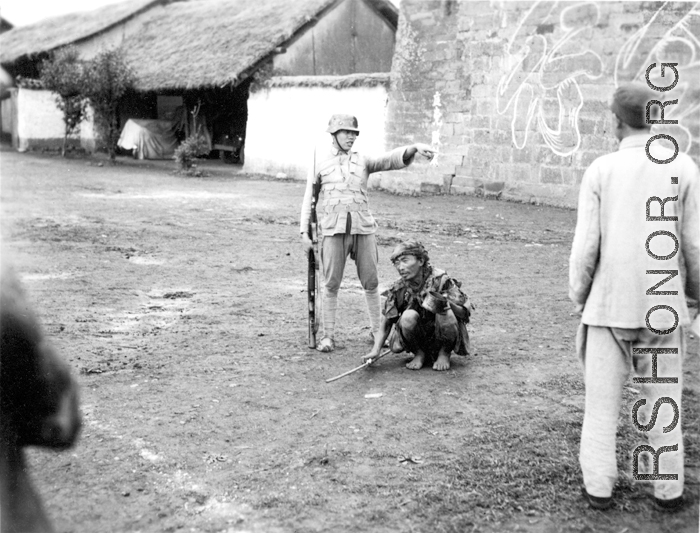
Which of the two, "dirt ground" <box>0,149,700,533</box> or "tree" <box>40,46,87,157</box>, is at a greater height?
"tree" <box>40,46,87,157</box>

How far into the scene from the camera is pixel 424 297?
503 centimetres

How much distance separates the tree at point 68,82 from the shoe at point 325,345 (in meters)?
20.1

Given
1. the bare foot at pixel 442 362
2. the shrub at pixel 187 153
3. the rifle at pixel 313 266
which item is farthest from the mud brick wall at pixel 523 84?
the bare foot at pixel 442 362

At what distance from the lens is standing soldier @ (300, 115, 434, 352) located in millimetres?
5453

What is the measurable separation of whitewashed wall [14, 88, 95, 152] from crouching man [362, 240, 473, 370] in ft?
75.9

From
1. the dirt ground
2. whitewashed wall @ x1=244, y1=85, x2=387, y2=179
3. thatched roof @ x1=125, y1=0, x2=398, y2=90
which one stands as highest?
thatched roof @ x1=125, y1=0, x2=398, y2=90

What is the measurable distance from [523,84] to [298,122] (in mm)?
6698

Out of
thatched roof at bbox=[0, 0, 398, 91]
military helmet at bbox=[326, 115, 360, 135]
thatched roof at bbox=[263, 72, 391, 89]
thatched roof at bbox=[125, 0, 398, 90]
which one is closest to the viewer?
military helmet at bbox=[326, 115, 360, 135]

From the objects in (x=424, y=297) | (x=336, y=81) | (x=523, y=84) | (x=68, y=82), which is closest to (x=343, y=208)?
(x=424, y=297)

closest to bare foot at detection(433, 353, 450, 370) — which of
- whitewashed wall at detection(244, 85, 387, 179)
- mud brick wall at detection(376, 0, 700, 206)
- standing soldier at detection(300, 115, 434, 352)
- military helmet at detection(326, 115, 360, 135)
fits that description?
standing soldier at detection(300, 115, 434, 352)

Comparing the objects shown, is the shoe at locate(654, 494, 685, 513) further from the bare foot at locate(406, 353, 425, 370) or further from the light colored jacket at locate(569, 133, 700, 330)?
the bare foot at locate(406, 353, 425, 370)

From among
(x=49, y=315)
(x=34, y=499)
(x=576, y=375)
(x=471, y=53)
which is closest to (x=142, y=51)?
(x=471, y=53)

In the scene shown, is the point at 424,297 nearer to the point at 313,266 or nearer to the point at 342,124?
the point at 313,266

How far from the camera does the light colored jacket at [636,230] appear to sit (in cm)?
303
